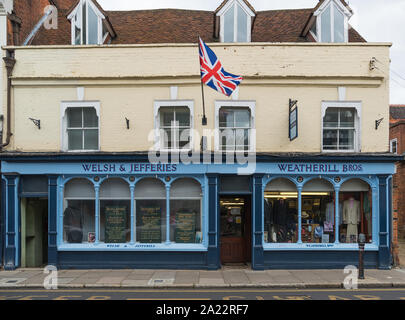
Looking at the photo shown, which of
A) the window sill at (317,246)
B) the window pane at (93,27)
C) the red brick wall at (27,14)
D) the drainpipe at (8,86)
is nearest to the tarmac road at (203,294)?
the window sill at (317,246)

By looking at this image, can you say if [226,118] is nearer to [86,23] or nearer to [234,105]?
[234,105]

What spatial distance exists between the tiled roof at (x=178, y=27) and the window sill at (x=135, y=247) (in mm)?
8104

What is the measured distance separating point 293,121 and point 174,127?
419 cm

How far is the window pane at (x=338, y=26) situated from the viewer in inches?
483

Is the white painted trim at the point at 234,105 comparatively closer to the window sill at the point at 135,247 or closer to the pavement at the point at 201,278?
the window sill at the point at 135,247

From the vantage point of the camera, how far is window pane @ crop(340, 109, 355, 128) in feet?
39.2

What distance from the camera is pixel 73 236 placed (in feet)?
38.5

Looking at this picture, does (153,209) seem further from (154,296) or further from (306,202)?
(306,202)

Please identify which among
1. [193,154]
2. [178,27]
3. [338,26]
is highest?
[178,27]

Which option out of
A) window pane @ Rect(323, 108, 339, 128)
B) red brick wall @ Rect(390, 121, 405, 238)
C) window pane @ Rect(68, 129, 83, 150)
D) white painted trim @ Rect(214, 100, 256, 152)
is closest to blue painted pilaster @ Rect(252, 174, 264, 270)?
white painted trim @ Rect(214, 100, 256, 152)

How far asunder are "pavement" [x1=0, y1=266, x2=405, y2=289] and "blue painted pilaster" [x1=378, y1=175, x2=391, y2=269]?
1.20 ft

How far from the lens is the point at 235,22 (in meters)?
12.3

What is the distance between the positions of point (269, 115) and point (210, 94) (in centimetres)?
224

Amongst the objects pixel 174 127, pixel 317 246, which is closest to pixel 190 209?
pixel 174 127
